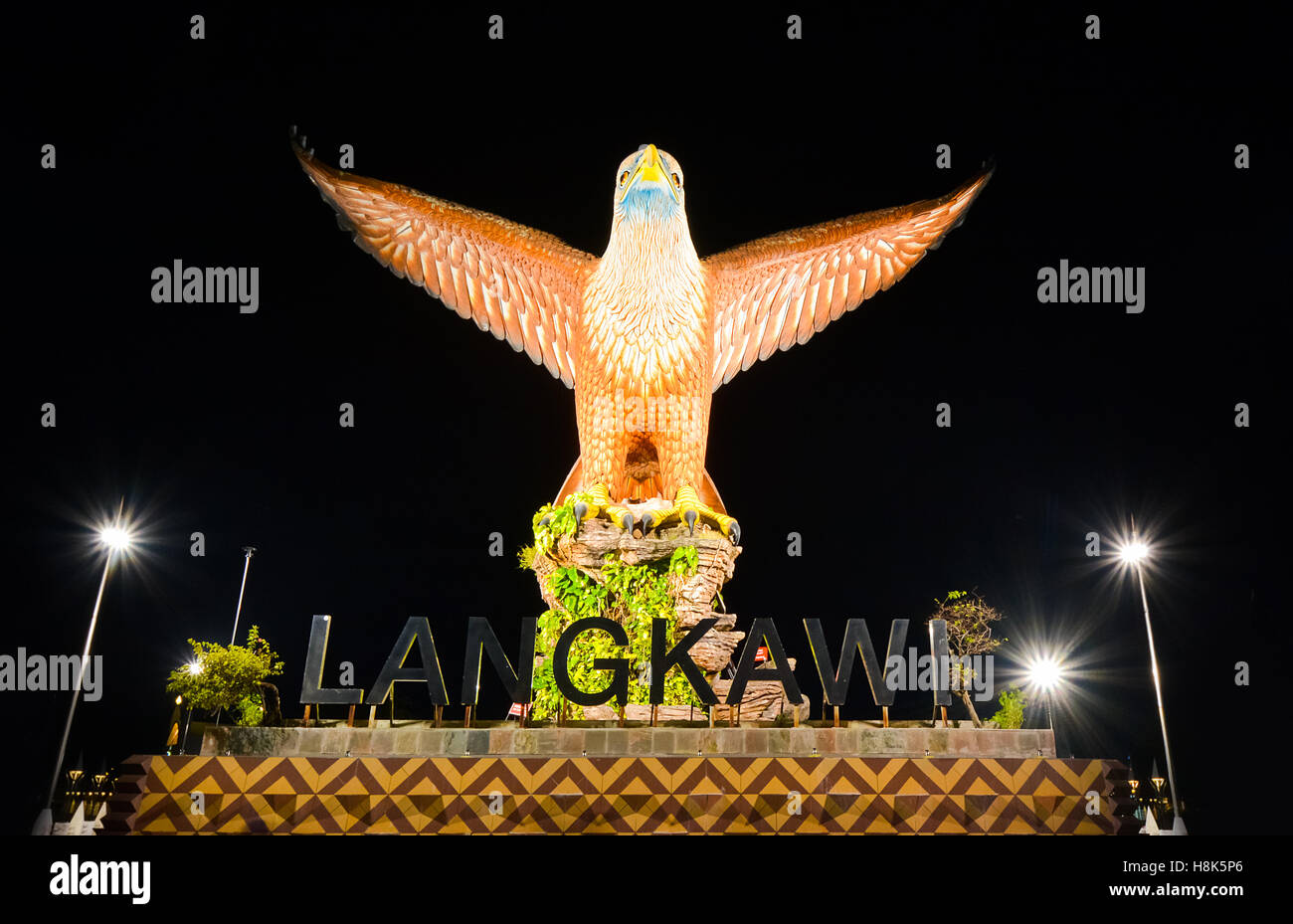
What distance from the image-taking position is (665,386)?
55.9 ft

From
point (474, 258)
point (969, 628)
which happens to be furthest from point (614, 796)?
point (474, 258)

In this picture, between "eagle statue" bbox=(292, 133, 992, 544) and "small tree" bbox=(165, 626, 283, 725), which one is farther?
"eagle statue" bbox=(292, 133, 992, 544)

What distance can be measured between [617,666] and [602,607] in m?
3.18

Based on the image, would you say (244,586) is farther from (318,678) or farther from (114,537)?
(318,678)

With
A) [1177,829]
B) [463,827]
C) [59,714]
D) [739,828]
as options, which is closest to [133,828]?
[463,827]

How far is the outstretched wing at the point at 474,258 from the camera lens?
16.9 m

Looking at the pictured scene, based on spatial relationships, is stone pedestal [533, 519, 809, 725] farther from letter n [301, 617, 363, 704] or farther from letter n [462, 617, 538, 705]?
letter n [301, 617, 363, 704]

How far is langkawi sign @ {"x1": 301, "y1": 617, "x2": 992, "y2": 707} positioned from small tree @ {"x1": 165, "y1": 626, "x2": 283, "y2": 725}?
4.87 ft

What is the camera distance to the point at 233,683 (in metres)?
15.1

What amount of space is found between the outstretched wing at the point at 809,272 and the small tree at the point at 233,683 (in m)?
9.32

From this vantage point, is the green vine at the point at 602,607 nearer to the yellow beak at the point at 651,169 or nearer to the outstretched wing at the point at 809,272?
the outstretched wing at the point at 809,272

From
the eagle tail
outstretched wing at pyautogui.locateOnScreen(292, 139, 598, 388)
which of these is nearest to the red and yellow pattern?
the eagle tail

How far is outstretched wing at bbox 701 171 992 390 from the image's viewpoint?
17359mm

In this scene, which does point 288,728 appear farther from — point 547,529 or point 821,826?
point 821,826
